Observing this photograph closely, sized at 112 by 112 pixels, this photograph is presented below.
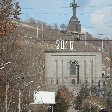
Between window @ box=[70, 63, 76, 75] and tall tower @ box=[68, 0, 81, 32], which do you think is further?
window @ box=[70, 63, 76, 75]

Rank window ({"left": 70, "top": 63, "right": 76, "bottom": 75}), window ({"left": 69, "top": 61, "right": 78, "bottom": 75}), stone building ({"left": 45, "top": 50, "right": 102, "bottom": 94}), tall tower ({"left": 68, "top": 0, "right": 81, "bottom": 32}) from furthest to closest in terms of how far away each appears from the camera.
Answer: window ({"left": 69, "top": 61, "right": 78, "bottom": 75}) < window ({"left": 70, "top": 63, "right": 76, "bottom": 75}) < stone building ({"left": 45, "top": 50, "right": 102, "bottom": 94}) < tall tower ({"left": 68, "top": 0, "right": 81, "bottom": 32})

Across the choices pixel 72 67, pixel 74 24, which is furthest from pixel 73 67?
pixel 74 24

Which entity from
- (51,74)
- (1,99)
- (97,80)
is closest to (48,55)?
(51,74)

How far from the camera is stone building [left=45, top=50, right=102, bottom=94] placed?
112 metres

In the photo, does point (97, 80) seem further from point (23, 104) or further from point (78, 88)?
point (23, 104)

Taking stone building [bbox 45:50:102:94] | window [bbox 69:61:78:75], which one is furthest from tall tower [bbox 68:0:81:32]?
window [bbox 69:61:78:75]

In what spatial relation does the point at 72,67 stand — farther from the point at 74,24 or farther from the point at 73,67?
the point at 74,24

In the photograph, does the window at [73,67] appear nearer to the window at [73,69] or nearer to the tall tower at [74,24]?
the window at [73,69]

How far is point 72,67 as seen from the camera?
4557 inches

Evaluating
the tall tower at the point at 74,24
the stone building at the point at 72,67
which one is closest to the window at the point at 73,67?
the stone building at the point at 72,67

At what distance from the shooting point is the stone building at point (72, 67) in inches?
4409

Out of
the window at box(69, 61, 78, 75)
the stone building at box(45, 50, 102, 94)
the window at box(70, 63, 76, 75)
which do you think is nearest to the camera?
the stone building at box(45, 50, 102, 94)

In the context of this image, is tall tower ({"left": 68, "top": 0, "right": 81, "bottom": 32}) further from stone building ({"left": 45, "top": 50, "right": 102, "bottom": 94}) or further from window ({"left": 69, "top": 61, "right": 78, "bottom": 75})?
window ({"left": 69, "top": 61, "right": 78, "bottom": 75})

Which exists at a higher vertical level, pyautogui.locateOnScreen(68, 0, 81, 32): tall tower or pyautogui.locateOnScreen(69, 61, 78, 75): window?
pyautogui.locateOnScreen(69, 61, 78, 75): window
